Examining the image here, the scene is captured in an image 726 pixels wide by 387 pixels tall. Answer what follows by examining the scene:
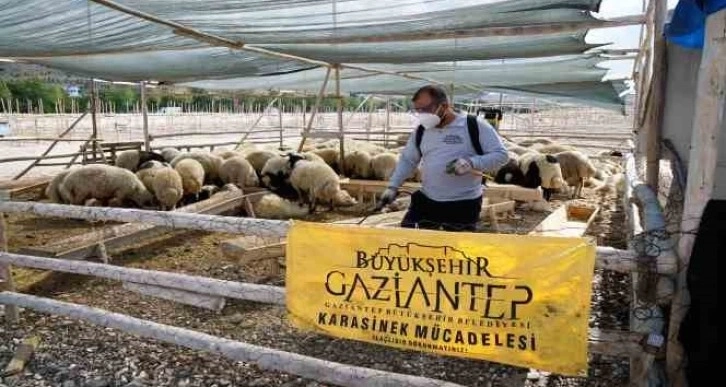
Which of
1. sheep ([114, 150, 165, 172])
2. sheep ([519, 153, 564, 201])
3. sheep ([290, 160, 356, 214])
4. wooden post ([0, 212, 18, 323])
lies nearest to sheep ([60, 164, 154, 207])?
sheep ([114, 150, 165, 172])

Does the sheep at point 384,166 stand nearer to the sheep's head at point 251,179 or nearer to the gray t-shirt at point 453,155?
the sheep's head at point 251,179

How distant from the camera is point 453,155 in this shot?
402 cm

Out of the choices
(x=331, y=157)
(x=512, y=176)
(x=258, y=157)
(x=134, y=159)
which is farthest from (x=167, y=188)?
(x=512, y=176)

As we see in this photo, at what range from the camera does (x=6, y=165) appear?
1723cm

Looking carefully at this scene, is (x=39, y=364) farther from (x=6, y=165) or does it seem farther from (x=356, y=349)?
(x=6, y=165)

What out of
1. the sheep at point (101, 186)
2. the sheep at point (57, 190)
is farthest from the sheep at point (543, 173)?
the sheep at point (57, 190)

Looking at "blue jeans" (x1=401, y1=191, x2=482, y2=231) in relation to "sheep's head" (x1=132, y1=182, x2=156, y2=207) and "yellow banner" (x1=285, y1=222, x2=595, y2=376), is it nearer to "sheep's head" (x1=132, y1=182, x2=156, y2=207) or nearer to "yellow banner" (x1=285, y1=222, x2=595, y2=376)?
"yellow banner" (x1=285, y1=222, x2=595, y2=376)

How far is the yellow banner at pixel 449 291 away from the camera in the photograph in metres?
2.45

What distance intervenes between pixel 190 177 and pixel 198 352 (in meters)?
6.00

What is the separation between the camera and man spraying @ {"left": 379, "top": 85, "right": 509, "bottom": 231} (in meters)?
3.92

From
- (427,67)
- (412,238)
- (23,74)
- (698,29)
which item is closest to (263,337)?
(412,238)

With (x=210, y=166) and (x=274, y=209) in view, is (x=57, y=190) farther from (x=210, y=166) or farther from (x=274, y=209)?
(x=274, y=209)

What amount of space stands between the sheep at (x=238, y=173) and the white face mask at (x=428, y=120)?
696 cm

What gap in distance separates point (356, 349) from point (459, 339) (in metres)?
1.37
